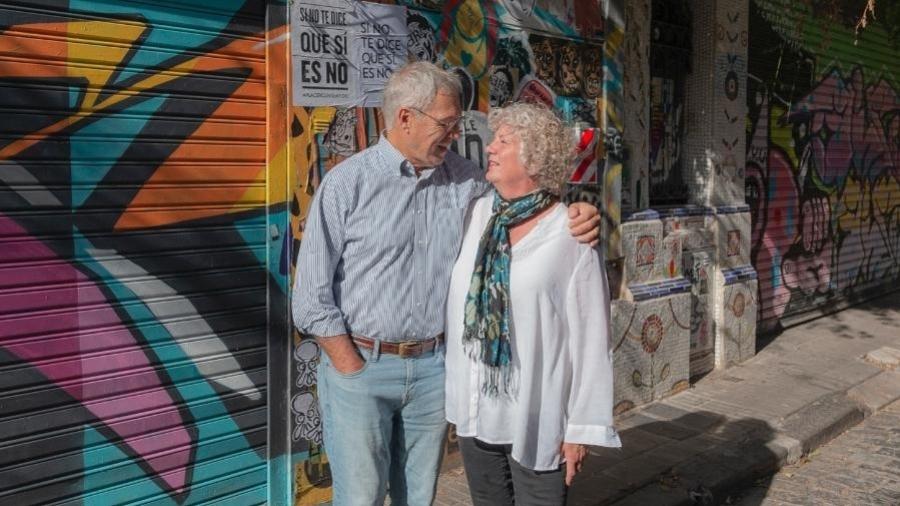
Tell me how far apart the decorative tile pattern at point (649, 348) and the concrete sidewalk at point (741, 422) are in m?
0.12

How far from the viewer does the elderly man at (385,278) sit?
3.07 m

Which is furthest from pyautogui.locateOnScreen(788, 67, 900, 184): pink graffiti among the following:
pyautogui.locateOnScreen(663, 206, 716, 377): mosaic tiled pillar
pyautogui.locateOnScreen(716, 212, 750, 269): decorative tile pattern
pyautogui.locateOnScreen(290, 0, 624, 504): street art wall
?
pyautogui.locateOnScreen(290, 0, 624, 504): street art wall

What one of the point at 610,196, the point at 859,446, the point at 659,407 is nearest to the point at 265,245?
the point at 610,196

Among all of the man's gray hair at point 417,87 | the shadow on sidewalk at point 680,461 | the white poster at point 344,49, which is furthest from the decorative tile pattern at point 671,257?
the man's gray hair at point 417,87

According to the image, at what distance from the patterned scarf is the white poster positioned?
1.83 m

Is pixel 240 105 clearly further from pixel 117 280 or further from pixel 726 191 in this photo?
pixel 726 191

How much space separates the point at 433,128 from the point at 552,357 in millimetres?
883

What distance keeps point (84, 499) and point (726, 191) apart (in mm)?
5783

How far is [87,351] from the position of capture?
12.7ft

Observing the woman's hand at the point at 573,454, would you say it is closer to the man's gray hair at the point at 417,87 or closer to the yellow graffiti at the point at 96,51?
the man's gray hair at the point at 417,87

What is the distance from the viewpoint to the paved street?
17.4 feet

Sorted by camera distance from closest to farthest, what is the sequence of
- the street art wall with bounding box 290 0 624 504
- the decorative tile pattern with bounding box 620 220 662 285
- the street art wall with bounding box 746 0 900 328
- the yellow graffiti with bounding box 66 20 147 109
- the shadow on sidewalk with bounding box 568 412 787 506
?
the yellow graffiti with bounding box 66 20 147 109, the street art wall with bounding box 290 0 624 504, the shadow on sidewalk with bounding box 568 412 787 506, the decorative tile pattern with bounding box 620 220 662 285, the street art wall with bounding box 746 0 900 328

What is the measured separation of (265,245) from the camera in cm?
447

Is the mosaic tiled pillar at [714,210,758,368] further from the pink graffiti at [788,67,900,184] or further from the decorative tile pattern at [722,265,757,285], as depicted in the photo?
the pink graffiti at [788,67,900,184]
